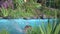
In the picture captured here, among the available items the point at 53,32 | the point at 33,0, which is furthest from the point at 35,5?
the point at 53,32

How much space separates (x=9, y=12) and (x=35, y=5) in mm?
364

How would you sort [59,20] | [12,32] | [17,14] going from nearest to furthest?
[59,20] < [12,32] < [17,14]

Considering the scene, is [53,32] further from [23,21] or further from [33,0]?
[33,0]

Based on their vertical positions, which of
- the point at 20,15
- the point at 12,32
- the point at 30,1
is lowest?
the point at 12,32

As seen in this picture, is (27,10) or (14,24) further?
(27,10)

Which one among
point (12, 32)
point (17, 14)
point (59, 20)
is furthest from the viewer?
point (17, 14)

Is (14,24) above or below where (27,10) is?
below

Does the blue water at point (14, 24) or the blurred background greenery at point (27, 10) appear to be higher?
the blurred background greenery at point (27, 10)

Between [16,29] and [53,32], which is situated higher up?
[53,32]

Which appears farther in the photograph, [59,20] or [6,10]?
[6,10]

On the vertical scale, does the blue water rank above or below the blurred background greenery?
below

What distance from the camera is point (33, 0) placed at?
230cm

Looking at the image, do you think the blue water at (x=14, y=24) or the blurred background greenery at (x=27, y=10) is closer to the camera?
the blue water at (x=14, y=24)

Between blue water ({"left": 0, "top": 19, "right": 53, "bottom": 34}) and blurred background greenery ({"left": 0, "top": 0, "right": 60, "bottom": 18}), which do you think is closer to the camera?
blue water ({"left": 0, "top": 19, "right": 53, "bottom": 34})
